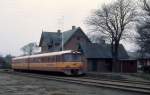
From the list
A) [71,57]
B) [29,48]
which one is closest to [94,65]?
[71,57]

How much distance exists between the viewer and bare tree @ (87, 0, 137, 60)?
7019 cm

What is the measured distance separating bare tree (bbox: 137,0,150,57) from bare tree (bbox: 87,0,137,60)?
8.06m

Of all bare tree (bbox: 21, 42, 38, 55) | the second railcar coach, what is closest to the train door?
the second railcar coach

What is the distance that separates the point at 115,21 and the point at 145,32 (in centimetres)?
1247

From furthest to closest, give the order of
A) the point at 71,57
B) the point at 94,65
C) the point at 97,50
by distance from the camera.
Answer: the point at 97,50, the point at 94,65, the point at 71,57

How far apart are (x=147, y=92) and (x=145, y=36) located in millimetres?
39862

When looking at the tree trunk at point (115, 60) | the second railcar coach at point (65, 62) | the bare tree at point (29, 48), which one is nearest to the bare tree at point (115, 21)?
the tree trunk at point (115, 60)

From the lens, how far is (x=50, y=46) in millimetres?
96500

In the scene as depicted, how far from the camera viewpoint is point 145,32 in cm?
5888

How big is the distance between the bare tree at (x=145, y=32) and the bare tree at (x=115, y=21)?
8.06 m

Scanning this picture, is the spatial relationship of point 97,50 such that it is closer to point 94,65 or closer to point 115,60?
point 94,65

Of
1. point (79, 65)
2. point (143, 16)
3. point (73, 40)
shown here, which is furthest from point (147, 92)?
point (73, 40)

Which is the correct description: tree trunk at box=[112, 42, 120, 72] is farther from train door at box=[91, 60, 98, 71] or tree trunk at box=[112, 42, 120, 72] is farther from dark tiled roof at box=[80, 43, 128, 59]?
train door at box=[91, 60, 98, 71]

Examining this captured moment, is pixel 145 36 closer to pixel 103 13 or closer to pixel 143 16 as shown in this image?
pixel 143 16
